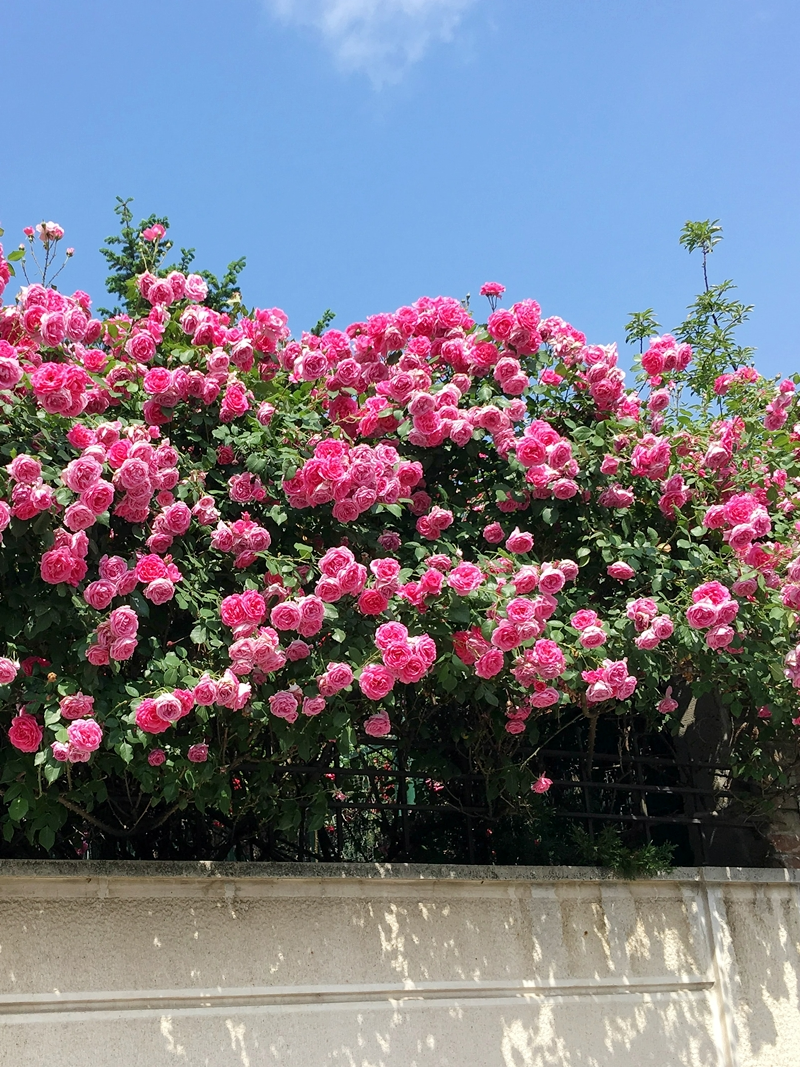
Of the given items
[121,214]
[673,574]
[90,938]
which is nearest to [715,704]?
[673,574]

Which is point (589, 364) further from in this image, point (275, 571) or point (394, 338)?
point (275, 571)

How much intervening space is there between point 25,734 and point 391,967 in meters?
1.93

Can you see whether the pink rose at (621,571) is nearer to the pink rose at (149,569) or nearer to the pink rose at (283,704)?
the pink rose at (283,704)

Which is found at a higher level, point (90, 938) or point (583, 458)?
point (583, 458)

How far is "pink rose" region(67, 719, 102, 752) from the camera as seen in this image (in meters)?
3.38

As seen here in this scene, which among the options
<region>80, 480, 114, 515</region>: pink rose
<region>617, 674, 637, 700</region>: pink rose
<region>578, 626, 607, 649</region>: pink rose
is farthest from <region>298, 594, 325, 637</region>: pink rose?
<region>617, 674, 637, 700</region>: pink rose

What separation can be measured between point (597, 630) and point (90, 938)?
232 cm

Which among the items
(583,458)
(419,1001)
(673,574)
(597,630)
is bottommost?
(419,1001)

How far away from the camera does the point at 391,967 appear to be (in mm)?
4402

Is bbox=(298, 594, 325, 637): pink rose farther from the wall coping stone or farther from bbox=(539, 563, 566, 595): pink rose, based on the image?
the wall coping stone

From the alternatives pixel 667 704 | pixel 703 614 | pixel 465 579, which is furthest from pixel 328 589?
pixel 667 704

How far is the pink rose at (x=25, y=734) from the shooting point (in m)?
3.48

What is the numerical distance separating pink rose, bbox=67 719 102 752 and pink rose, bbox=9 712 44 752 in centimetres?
15

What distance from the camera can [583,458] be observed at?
4809 mm
